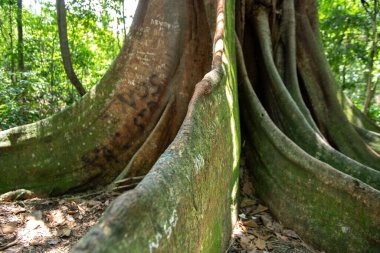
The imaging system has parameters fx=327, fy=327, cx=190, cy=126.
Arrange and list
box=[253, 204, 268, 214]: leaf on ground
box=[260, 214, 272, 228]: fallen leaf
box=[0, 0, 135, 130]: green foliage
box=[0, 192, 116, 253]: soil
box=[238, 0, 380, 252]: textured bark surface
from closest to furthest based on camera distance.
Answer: box=[238, 0, 380, 252]: textured bark surface → box=[0, 192, 116, 253]: soil → box=[260, 214, 272, 228]: fallen leaf → box=[253, 204, 268, 214]: leaf on ground → box=[0, 0, 135, 130]: green foliage

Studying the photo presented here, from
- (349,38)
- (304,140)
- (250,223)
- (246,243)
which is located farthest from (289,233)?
(349,38)

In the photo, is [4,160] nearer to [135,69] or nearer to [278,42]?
[135,69]

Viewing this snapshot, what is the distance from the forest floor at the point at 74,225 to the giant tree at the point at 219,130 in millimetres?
133

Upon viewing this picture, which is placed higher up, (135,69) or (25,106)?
(135,69)

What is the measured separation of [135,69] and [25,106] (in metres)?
3.54

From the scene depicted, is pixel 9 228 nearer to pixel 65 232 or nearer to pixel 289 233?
pixel 65 232

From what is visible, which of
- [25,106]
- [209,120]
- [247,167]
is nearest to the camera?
[209,120]

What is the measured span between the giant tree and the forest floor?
0.13 m

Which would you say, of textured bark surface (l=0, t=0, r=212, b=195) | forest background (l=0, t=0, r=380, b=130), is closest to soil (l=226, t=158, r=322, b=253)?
textured bark surface (l=0, t=0, r=212, b=195)

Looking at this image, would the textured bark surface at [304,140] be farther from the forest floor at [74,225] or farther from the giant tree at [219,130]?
the forest floor at [74,225]

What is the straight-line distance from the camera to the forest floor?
2.70 m

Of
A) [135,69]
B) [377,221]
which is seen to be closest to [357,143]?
[377,221]

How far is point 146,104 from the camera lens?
12.0ft

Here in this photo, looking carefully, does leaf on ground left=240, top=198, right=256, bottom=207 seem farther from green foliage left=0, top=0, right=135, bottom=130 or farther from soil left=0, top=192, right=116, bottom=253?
green foliage left=0, top=0, right=135, bottom=130
